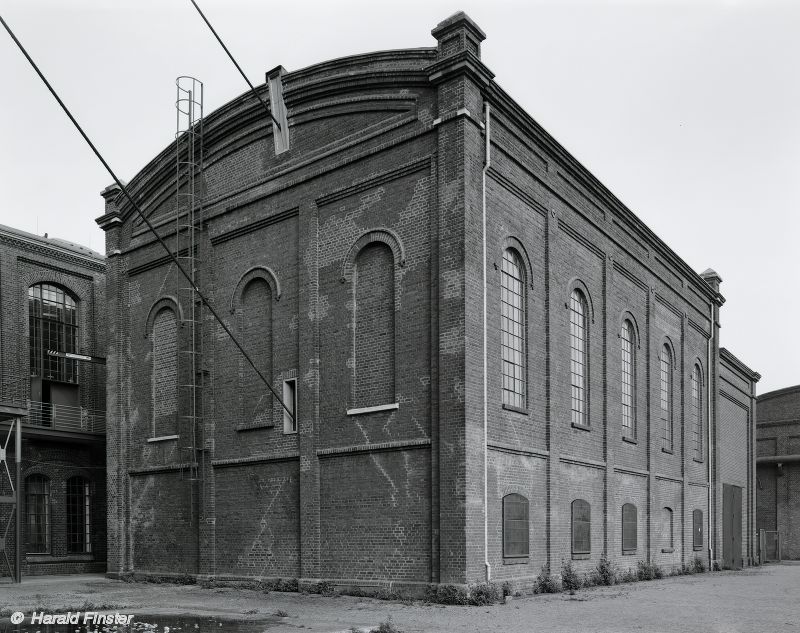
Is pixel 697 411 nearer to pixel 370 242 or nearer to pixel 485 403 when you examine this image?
pixel 485 403

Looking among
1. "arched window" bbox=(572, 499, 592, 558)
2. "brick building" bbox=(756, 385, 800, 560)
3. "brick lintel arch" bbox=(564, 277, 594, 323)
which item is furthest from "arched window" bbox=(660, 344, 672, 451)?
"brick building" bbox=(756, 385, 800, 560)

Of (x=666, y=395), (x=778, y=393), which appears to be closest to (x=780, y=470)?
(x=778, y=393)

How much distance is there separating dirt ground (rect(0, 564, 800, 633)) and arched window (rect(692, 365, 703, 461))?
A: 949 cm

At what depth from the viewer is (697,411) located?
3002 centimetres

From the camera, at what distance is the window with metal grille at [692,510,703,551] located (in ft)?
91.6

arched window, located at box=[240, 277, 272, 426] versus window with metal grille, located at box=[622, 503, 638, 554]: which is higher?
arched window, located at box=[240, 277, 272, 426]

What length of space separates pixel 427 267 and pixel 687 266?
15569 millimetres

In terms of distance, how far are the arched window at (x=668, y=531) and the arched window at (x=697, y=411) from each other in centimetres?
387

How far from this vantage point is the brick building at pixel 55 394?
25.0m

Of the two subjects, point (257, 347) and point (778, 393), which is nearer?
point (257, 347)

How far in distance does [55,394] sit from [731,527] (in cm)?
2465

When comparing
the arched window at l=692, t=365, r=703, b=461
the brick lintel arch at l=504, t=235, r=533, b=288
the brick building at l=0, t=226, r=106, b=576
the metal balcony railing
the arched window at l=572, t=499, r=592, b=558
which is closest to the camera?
the brick lintel arch at l=504, t=235, r=533, b=288

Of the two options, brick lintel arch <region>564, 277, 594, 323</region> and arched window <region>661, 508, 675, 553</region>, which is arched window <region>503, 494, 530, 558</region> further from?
arched window <region>661, 508, 675, 553</region>

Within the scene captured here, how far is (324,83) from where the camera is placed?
18.5 meters
